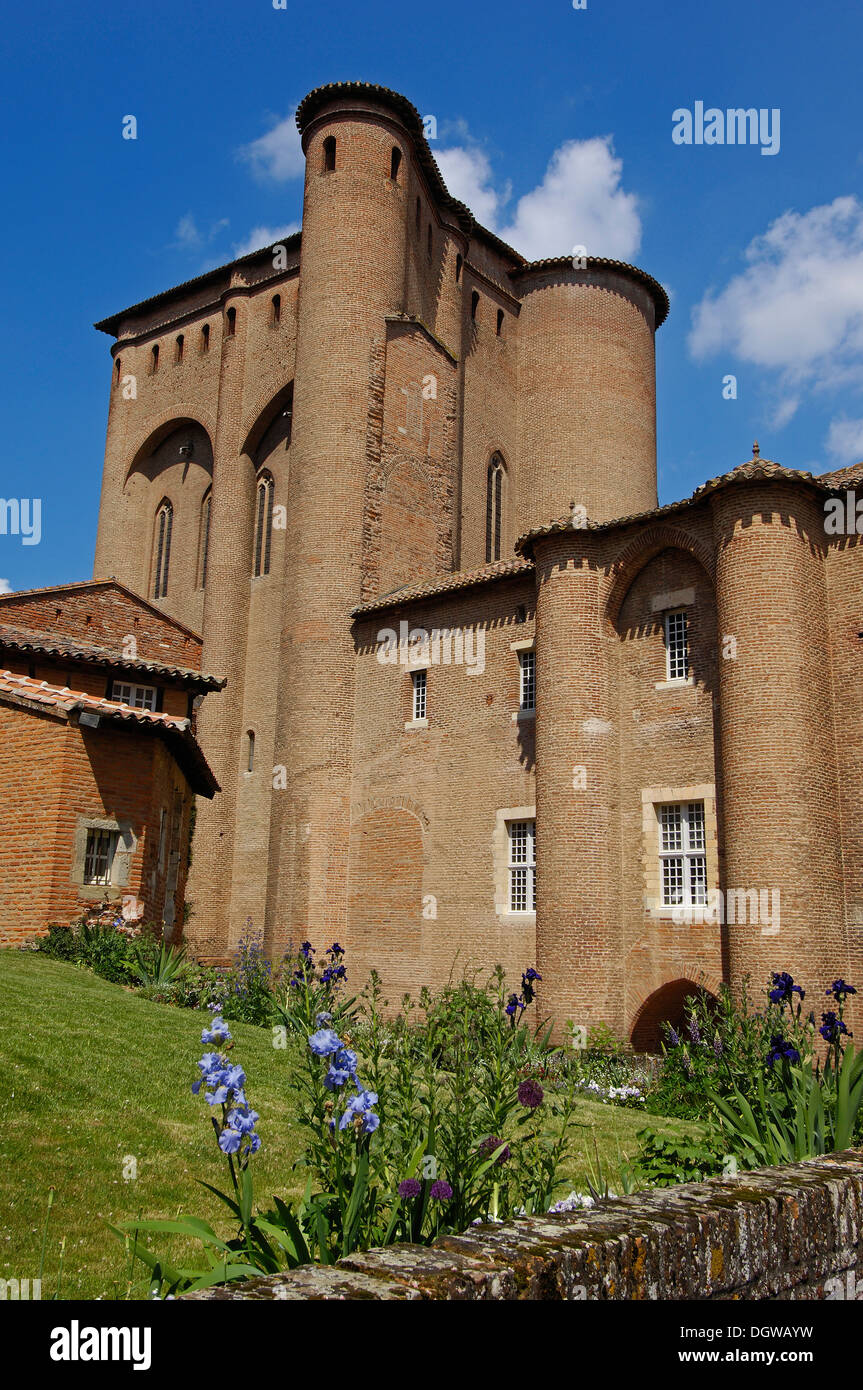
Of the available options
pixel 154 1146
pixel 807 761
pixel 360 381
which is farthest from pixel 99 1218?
pixel 360 381

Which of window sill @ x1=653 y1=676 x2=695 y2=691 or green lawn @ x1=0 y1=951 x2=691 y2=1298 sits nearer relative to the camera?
green lawn @ x1=0 y1=951 x2=691 y2=1298

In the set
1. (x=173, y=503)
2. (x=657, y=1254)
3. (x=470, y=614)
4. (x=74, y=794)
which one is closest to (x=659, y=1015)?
(x=470, y=614)

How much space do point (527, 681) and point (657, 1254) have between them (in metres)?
19.7

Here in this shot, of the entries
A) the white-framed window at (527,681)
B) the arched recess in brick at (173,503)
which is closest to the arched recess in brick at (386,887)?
the white-framed window at (527,681)

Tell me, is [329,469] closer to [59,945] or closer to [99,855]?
[99,855]

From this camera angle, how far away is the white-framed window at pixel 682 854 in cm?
1948

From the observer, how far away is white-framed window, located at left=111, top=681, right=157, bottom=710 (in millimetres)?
23766

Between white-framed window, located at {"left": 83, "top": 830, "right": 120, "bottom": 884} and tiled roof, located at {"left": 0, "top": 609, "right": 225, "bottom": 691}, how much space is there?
4906 mm

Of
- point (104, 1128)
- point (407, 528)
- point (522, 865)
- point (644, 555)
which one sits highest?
point (407, 528)

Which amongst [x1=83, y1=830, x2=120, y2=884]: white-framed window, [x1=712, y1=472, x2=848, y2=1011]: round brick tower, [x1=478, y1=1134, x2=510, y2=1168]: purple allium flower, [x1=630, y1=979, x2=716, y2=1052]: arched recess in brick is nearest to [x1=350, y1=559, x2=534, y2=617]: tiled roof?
[x1=712, y1=472, x2=848, y2=1011]: round brick tower

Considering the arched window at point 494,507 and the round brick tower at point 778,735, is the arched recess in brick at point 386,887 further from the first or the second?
the arched window at point 494,507

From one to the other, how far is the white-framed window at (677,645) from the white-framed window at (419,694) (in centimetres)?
661

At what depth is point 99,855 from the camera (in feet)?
60.8

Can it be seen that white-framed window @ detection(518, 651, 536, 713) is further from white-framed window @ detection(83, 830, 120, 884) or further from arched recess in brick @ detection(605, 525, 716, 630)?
white-framed window @ detection(83, 830, 120, 884)
